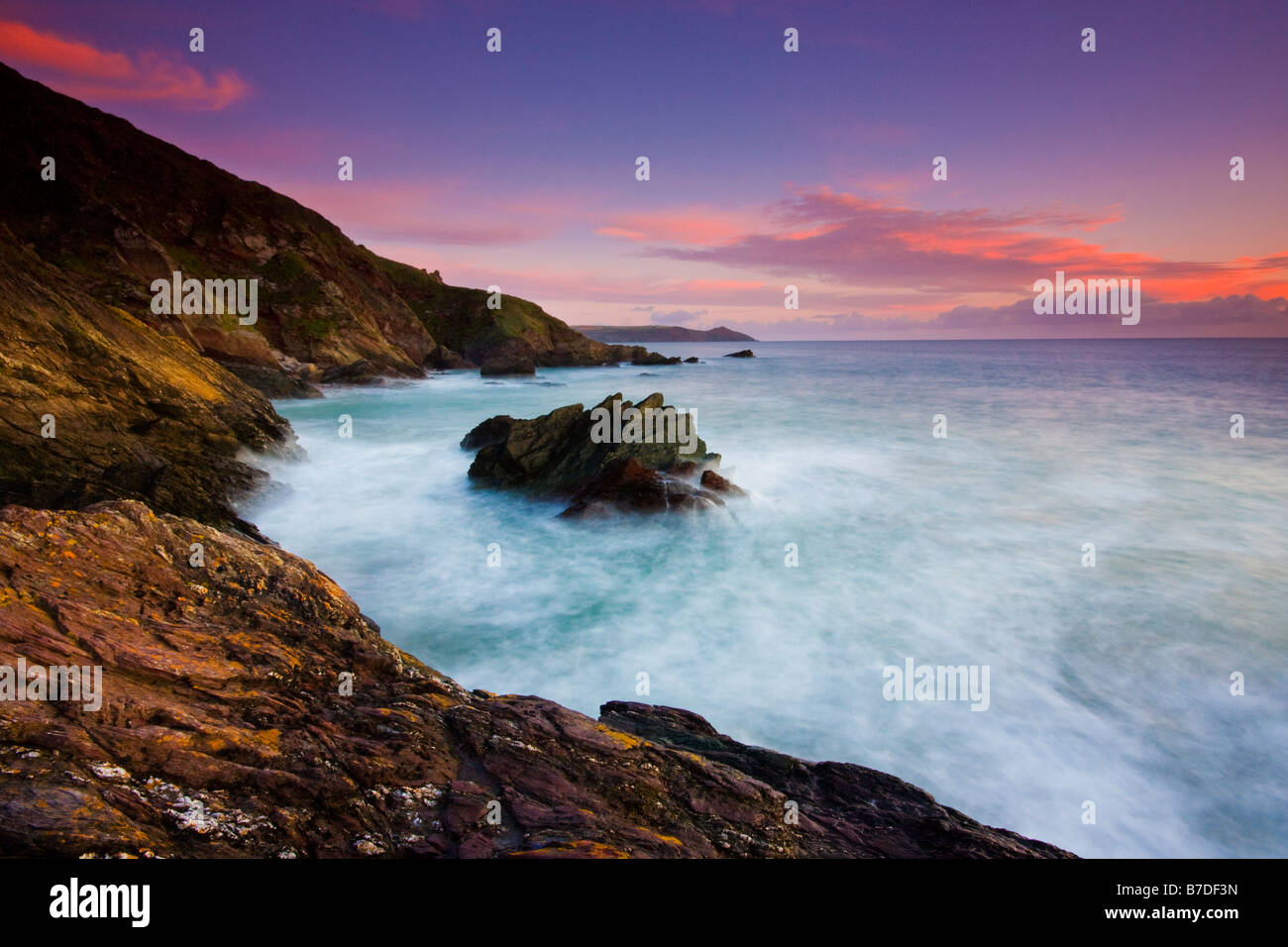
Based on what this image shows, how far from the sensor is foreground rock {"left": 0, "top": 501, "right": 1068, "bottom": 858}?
349cm

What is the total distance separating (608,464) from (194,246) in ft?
187

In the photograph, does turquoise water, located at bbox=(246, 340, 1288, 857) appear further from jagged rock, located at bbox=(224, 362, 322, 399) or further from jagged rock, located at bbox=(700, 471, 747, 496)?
jagged rock, located at bbox=(224, 362, 322, 399)

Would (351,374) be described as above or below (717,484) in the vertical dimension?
above

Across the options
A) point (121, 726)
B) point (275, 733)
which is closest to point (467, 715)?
point (275, 733)

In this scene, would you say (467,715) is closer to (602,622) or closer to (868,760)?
(868,760)

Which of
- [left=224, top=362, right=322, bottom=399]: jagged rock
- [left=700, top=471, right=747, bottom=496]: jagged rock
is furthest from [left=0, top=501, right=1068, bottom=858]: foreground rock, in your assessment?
[left=224, top=362, right=322, bottom=399]: jagged rock

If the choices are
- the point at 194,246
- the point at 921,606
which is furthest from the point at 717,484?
the point at 194,246

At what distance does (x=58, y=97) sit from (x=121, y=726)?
84.4 m

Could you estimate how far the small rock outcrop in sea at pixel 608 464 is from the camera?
688 inches

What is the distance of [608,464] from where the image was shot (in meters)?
18.3

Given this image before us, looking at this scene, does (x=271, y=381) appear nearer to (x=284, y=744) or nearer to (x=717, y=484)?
(x=717, y=484)

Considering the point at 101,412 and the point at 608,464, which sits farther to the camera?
the point at 608,464

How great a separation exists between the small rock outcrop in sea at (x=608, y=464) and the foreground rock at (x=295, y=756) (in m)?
11.3

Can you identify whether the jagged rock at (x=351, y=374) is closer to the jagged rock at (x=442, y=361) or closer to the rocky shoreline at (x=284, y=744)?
the jagged rock at (x=442, y=361)
